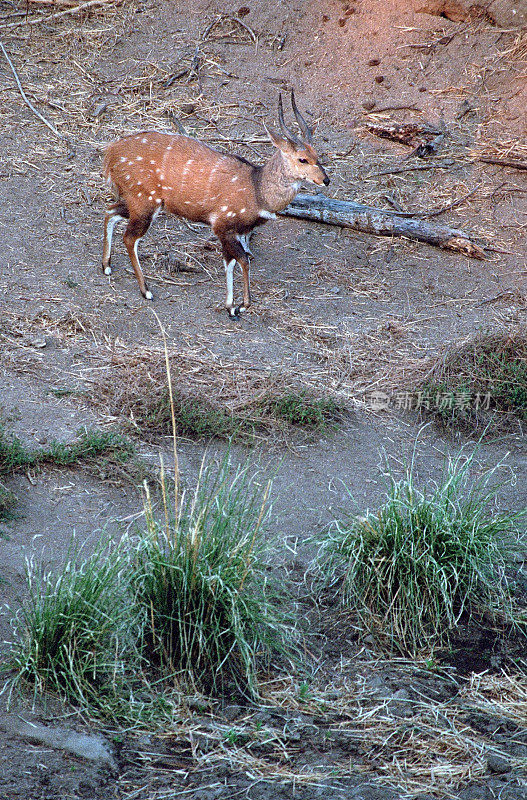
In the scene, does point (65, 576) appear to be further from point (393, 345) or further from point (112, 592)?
point (393, 345)

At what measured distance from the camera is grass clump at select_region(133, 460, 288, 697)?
11.8 feet

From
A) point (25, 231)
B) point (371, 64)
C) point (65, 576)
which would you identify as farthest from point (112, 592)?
point (371, 64)

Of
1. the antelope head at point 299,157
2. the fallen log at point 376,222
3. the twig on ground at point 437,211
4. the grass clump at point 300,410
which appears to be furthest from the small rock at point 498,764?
the twig on ground at point 437,211

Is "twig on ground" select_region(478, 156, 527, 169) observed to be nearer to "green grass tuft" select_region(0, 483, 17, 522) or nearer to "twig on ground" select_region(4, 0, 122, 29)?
"twig on ground" select_region(4, 0, 122, 29)

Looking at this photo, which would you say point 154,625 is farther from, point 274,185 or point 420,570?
point 274,185

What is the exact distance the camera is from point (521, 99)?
9594mm

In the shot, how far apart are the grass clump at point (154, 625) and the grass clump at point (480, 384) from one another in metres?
2.62

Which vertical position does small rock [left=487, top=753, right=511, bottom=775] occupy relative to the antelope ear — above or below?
below

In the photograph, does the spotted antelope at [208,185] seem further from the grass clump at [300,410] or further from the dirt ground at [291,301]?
the grass clump at [300,410]

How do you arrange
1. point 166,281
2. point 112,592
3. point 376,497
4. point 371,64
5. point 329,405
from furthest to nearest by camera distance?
1. point 371,64
2. point 166,281
3. point 329,405
4. point 376,497
5. point 112,592

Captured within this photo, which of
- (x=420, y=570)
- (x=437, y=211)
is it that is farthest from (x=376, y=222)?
(x=420, y=570)

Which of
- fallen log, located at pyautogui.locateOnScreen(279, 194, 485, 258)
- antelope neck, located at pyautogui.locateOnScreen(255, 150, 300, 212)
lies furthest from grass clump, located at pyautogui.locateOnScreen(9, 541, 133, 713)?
fallen log, located at pyautogui.locateOnScreen(279, 194, 485, 258)

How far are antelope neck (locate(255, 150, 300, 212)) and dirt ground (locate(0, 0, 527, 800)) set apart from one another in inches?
31.3

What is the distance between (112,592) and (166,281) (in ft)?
13.9
